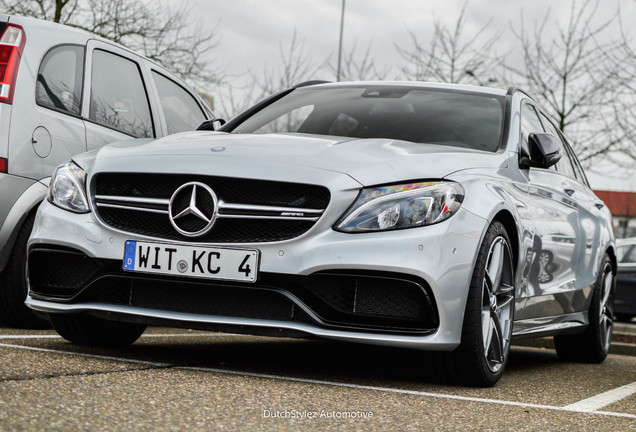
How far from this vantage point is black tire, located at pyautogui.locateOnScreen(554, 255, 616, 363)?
665 centimetres

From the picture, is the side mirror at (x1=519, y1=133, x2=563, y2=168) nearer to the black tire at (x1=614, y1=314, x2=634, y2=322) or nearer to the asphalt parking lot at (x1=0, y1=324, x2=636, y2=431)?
the asphalt parking lot at (x1=0, y1=324, x2=636, y2=431)

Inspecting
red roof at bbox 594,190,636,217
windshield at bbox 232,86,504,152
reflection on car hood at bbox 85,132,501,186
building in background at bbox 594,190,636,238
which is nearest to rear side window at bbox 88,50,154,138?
windshield at bbox 232,86,504,152

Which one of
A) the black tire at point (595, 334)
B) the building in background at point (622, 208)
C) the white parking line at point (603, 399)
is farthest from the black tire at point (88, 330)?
the building in background at point (622, 208)

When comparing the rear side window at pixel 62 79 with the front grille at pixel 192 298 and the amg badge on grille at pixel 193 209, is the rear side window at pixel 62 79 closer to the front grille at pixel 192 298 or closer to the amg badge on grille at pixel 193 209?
the front grille at pixel 192 298

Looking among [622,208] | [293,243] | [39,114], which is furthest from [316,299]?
[622,208]

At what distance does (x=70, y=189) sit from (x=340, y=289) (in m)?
1.40

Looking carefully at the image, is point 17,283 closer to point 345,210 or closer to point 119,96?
point 119,96

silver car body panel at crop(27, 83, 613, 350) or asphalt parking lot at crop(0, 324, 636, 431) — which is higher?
silver car body panel at crop(27, 83, 613, 350)

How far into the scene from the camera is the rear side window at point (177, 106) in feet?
23.4

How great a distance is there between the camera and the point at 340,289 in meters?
3.89

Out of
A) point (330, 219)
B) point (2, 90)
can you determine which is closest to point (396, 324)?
point (330, 219)

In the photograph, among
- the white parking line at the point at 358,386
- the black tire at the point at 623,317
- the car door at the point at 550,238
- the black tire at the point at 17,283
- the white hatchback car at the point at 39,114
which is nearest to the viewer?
the white parking line at the point at 358,386

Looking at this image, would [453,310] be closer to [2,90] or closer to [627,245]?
[2,90]

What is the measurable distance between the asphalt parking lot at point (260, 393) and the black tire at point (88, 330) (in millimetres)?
72
